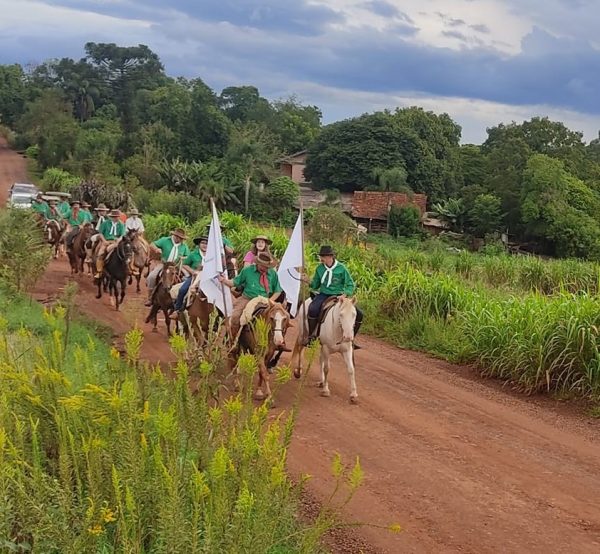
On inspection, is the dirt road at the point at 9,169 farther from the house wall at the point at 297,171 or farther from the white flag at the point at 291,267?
the white flag at the point at 291,267

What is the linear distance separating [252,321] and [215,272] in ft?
2.77

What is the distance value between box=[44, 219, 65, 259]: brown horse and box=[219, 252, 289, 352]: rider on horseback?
41.0 feet

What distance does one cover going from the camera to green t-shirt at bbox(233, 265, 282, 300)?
9930 mm

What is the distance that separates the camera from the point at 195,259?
12281mm

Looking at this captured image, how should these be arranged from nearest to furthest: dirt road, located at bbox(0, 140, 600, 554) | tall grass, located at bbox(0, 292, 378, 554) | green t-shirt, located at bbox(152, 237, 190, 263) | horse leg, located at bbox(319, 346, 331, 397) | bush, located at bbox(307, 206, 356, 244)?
tall grass, located at bbox(0, 292, 378, 554) < dirt road, located at bbox(0, 140, 600, 554) < horse leg, located at bbox(319, 346, 331, 397) < green t-shirt, located at bbox(152, 237, 190, 263) < bush, located at bbox(307, 206, 356, 244)

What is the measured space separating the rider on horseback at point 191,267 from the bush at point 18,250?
3650 millimetres

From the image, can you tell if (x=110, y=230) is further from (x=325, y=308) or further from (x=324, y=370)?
(x=324, y=370)

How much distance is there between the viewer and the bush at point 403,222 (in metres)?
46.2

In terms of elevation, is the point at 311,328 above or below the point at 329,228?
below

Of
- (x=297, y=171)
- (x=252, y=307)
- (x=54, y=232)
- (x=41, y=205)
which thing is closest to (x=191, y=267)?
(x=252, y=307)

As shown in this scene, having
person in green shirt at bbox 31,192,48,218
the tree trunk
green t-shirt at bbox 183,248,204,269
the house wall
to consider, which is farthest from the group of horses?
the house wall

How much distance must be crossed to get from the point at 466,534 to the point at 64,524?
148 inches

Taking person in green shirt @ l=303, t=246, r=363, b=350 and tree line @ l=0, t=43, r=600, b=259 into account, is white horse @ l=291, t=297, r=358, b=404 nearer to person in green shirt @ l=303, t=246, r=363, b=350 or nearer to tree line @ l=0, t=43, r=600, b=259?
person in green shirt @ l=303, t=246, r=363, b=350

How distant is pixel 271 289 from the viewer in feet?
33.2
